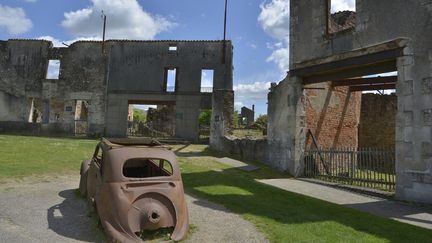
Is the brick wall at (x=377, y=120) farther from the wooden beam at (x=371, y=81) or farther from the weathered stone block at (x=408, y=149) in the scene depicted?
the weathered stone block at (x=408, y=149)

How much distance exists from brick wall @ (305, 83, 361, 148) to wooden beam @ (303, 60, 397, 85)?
2.60ft

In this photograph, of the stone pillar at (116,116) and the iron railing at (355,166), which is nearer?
the iron railing at (355,166)

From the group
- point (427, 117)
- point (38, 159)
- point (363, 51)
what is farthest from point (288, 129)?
point (38, 159)

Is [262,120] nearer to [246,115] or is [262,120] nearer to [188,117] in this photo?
[246,115]

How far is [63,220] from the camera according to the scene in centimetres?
650

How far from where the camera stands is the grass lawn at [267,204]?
6.18 metres

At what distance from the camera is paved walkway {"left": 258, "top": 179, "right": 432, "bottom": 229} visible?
7695 mm

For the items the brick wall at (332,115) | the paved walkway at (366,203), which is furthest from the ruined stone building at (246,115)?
the paved walkway at (366,203)

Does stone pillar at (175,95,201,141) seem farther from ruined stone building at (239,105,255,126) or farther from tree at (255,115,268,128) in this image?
ruined stone building at (239,105,255,126)

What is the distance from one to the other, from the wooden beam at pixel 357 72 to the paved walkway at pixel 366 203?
11.6 feet

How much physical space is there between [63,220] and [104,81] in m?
20.3

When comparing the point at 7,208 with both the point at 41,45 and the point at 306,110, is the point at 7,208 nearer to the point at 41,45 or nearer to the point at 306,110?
the point at 306,110

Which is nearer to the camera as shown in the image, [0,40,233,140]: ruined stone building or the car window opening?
the car window opening

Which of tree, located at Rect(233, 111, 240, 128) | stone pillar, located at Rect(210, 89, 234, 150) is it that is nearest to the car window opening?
stone pillar, located at Rect(210, 89, 234, 150)
